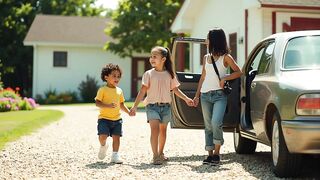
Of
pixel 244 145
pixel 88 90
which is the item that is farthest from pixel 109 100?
pixel 88 90

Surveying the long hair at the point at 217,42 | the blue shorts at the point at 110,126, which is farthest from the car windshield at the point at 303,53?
the blue shorts at the point at 110,126

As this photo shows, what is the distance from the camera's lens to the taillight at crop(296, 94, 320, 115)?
569 cm

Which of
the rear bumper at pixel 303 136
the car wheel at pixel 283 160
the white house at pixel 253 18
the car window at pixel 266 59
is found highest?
the white house at pixel 253 18

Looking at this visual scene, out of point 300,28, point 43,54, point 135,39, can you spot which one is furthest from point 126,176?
point 43,54

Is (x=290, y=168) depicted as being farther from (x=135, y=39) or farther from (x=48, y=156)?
(x=135, y=39)

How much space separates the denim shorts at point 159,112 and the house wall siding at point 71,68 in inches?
986

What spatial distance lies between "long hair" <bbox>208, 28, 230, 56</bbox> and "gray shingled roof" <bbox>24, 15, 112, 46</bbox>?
25.4 meters

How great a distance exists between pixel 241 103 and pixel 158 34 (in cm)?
1966

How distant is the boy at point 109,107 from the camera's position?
7852mm

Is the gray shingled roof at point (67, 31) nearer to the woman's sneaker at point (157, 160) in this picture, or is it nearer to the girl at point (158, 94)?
the girl at point (158, 94)

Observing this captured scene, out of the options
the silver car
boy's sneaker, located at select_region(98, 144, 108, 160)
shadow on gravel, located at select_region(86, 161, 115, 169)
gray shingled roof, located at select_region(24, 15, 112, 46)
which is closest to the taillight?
the silver car

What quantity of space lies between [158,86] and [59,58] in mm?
25609

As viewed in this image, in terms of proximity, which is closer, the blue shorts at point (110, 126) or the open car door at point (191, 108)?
the blue shorts at point (110, 126)

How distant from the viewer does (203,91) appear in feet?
25.2
